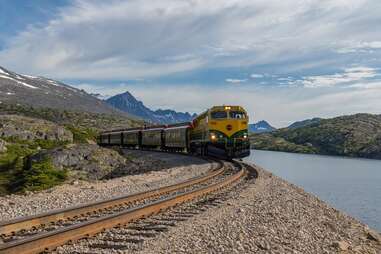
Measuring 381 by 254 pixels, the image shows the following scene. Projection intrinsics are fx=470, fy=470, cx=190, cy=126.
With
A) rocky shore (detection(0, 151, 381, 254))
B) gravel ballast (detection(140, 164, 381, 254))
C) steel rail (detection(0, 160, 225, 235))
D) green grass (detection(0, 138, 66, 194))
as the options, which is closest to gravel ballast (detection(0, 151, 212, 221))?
rocky shore (detection(0, 151, 381, 254))

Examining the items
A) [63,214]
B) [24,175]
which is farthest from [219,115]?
[63,214]

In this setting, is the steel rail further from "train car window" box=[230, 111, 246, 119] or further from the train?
"train car window" box=[230, 111, 246, 119]

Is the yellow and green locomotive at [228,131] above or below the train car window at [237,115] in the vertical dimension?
below

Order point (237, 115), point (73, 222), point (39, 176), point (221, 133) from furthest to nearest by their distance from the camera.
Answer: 1. point (237, 115)
2. point (221, 133)
3. point (39, 176)
4. point (73, 222)

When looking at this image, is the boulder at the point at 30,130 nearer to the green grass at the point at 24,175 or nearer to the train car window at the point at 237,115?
the green grass at the point at 24,175

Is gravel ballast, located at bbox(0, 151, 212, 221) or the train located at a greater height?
the train

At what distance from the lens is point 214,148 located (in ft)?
122

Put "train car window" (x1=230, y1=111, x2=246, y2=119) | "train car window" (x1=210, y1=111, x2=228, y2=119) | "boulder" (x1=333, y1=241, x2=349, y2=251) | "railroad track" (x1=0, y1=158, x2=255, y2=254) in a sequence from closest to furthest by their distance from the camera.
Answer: "railroad track" (x1=0, y1=158, x2=255, y2=254) < "boulder" (x1=333, y1=241, x2=349, y2=251) < "train car window" (x1=210, y1=111, x2=228, y2=119) < "train car window" (x1=230, y1=111, x2=246, y2=119)

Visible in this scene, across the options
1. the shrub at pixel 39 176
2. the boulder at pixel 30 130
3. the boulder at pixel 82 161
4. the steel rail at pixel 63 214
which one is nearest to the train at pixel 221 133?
the boulder at pixel 82 161

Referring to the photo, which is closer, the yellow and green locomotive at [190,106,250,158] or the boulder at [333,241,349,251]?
the boulder at [333,241,349,251]

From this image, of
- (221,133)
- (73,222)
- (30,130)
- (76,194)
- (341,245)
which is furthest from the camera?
(30,130)

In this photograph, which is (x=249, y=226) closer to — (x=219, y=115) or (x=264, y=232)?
(x=264, y=232)

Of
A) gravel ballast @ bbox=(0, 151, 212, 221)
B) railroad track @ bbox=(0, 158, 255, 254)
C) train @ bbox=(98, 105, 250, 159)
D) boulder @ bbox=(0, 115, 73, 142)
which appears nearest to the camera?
railroad track @ bbox=(0, 158, 255, 254)

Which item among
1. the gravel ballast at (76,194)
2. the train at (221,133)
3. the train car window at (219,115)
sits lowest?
the gravel ballast at (76,194)
